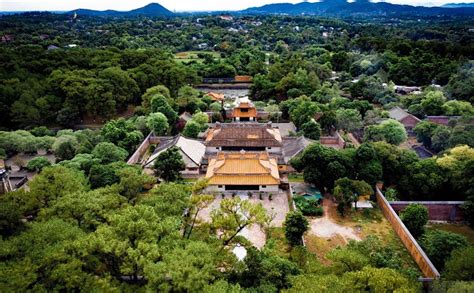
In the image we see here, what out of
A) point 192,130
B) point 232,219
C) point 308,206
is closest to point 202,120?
point 192,130

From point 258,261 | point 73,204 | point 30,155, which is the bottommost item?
point 30,155

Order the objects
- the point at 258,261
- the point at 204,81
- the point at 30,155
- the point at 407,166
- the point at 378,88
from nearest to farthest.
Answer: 1. the point at 258,261
2. the point at 407,166
3. the point at 30,155
4. the point at 378,88
5. the point at 204,81

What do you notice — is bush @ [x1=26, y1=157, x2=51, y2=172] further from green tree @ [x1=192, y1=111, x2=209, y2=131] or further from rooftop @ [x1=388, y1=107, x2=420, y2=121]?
rooftop @ [x1=388, y1=107, x2=420, y2=121]

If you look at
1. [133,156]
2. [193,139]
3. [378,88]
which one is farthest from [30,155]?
[378,88]

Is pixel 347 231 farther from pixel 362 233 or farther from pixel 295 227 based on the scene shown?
pixel 295 227

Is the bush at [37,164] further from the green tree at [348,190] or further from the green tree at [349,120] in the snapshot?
the green tree at [349,120]

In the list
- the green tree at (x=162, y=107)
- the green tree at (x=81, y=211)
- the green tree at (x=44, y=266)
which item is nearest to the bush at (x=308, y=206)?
the green tree at (x=81, y=211)

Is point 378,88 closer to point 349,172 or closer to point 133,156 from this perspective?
point 349,172
